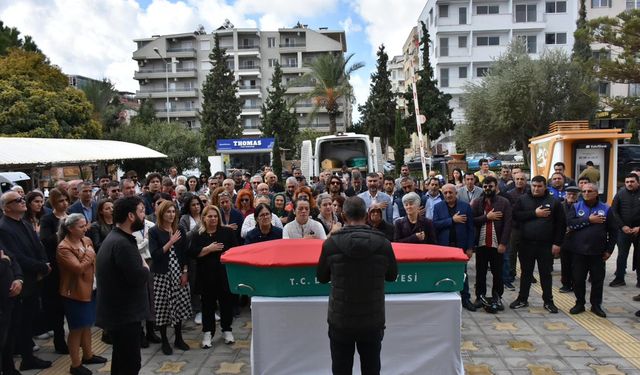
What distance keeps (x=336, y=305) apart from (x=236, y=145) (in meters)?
27.9

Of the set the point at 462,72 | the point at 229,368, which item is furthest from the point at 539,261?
the point at 462,72

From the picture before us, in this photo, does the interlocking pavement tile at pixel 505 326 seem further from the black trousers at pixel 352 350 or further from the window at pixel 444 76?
the window at pixel 444 76

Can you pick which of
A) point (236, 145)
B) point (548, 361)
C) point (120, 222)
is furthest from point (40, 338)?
point (236, 145)

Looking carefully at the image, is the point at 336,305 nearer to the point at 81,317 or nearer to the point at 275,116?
the point at 81,317

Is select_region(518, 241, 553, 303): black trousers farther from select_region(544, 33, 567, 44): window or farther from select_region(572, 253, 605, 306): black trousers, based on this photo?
select_region(544, 33, 567, 44): window

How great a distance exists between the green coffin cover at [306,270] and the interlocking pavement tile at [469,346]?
4.33 ft

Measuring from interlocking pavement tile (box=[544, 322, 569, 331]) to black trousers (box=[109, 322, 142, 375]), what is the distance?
4642mm

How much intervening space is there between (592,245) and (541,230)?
2.18ft

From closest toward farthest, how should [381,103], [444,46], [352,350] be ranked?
[352,350]
[381,103]
[444,46]

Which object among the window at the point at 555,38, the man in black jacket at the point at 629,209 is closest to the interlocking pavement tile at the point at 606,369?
the man in black jacket at the point at 629,209

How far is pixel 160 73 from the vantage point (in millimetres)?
68188

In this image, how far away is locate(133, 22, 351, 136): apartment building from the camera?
6619 centimetres

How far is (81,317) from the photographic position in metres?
4.84

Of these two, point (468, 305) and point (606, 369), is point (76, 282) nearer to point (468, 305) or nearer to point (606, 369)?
point (468, 305)
